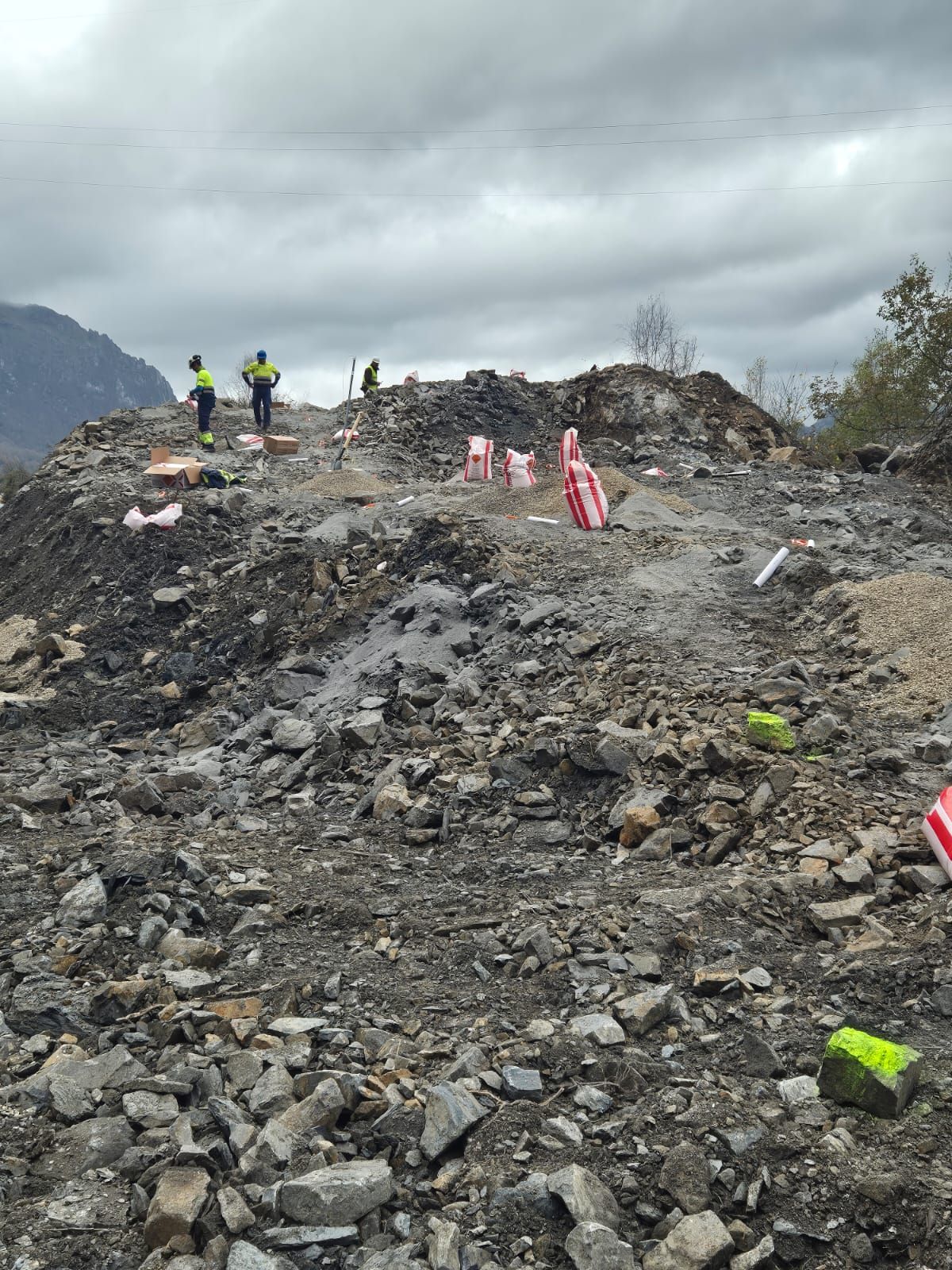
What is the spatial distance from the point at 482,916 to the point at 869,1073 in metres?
1.84

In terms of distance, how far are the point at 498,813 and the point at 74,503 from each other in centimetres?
1044

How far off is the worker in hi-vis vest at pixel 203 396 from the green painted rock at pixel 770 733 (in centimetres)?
1216

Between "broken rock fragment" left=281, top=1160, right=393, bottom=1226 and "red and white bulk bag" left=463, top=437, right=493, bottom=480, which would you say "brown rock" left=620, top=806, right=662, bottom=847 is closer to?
"broken rock fragment" left=281, top=1160, right=393, bottom=1226

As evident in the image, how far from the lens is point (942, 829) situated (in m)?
3.75

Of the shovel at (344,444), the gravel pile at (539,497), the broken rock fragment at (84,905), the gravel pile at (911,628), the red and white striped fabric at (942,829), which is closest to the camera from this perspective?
the red and white striped fabric at (942,829)

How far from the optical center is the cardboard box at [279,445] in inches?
610

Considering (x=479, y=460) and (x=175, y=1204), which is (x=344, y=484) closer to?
(x=479, y=460)

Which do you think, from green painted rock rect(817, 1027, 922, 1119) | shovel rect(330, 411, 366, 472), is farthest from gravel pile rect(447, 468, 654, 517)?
green painted rock rect(817, 1027, 922, 1119)

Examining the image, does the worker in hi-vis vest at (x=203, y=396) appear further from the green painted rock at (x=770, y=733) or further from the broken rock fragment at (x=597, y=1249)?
the broken rock fragment at (x=597, y=1249)

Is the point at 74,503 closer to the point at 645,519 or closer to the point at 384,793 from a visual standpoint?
the point at 645,519

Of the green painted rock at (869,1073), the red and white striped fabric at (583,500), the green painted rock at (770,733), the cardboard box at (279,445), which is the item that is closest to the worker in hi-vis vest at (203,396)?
the cardboard box at (279,445)

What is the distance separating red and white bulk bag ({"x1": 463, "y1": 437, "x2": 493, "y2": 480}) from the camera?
12398 mm

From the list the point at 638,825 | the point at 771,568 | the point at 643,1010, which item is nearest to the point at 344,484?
the point at 771,568

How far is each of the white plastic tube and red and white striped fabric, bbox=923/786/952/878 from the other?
3.71 meters
